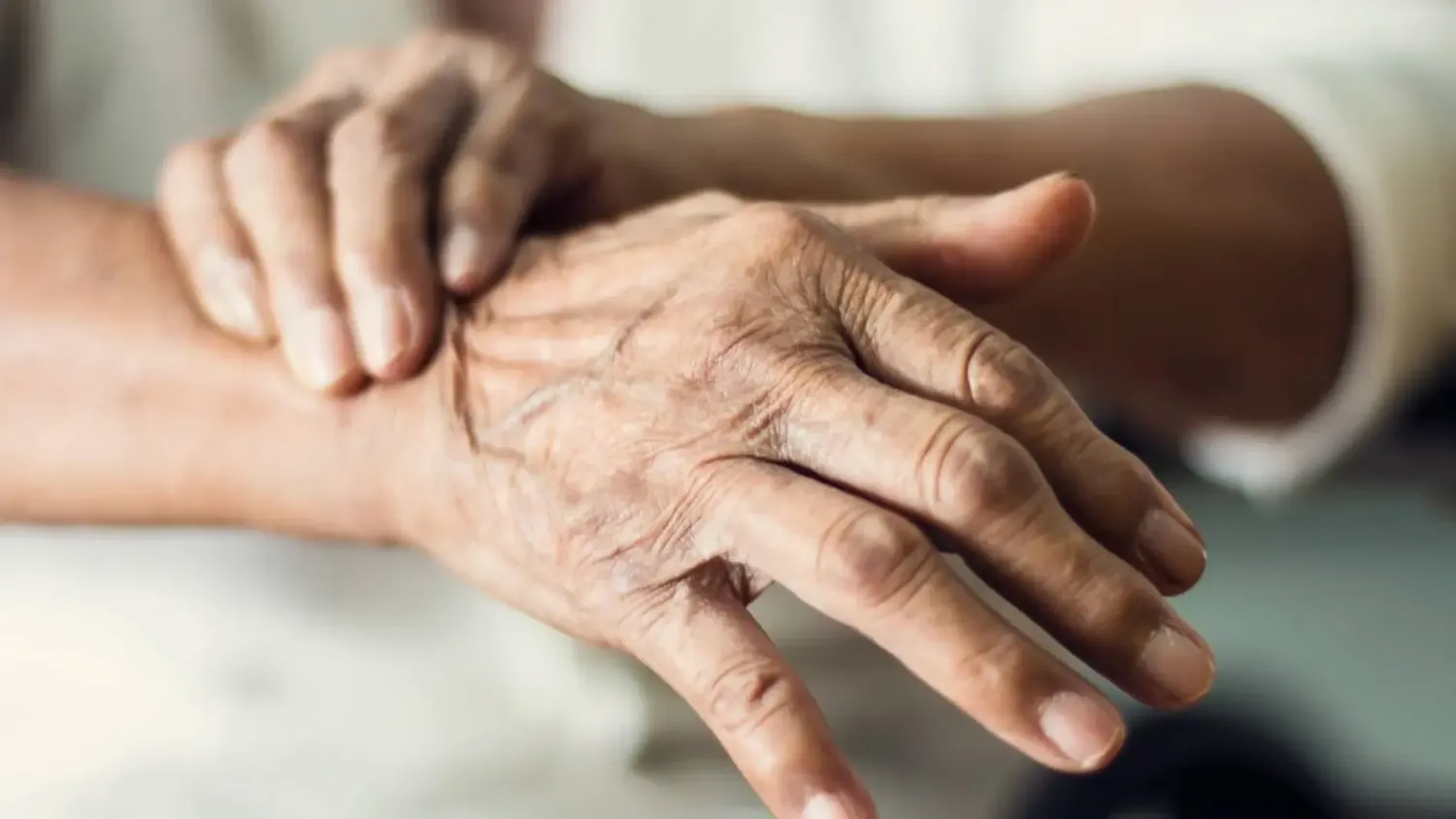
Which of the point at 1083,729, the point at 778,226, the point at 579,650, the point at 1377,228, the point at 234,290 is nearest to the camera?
the point at 1083,729

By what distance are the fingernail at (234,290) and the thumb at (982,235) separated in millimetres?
292

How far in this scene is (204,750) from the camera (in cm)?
65

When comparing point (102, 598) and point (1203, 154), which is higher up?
point (1203, 154)

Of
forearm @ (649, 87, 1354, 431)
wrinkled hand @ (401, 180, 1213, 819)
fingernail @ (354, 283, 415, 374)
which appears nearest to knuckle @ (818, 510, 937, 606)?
wrinkled hand @ (401, 180, 1213, 819)

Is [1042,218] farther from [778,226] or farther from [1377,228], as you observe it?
[1377,228]

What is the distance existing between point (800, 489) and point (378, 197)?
0.28 meters

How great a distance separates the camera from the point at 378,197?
0.58 m

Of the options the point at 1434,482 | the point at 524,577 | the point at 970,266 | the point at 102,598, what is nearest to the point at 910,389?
the point at 970,266

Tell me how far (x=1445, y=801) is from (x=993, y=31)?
779 millimetres

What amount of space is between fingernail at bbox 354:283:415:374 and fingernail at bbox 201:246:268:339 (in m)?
0.07

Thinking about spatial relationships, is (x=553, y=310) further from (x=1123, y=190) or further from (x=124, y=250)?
(x=1123, y=190)

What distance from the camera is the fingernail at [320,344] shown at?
56 cm

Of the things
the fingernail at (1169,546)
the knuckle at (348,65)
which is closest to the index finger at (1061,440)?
the fingernail at (1169,546)

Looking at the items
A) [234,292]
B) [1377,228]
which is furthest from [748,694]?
[1377,228]
